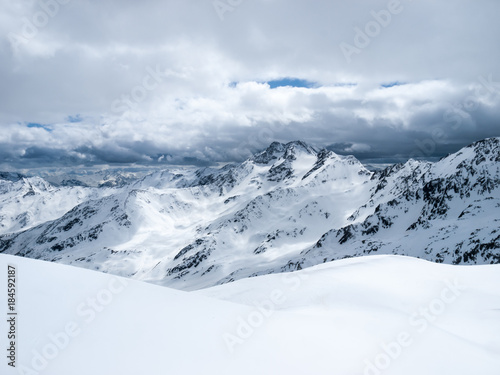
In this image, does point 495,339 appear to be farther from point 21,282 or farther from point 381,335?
point 21,282

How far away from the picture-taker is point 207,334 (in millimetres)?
8023

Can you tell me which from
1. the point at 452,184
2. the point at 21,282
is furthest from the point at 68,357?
the point at 452,184

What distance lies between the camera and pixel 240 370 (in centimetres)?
676

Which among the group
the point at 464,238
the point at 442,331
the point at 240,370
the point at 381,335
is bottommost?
the point at 464,238

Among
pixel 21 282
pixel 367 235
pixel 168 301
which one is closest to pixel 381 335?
pixel 168 301

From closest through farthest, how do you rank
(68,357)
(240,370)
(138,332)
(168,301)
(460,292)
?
(68,357) < (240,370) < (138,332) < (168,301) < (460,292)

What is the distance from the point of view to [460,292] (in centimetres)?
1518

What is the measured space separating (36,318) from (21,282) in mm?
1455

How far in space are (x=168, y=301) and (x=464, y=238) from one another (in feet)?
431

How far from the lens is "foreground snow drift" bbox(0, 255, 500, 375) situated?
653cm

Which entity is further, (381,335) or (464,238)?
(464,238)

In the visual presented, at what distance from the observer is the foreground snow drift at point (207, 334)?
21.4 ft

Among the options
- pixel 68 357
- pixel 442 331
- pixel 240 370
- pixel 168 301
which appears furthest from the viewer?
pixel 442 331

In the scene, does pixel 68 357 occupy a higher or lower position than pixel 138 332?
higher
